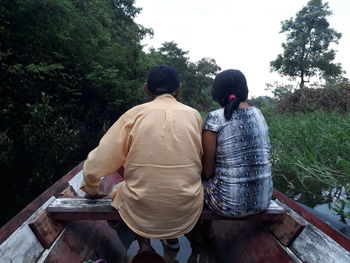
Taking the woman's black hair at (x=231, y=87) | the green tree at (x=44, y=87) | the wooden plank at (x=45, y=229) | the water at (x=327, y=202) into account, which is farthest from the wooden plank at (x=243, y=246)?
the green tree at (x=44, y=87)

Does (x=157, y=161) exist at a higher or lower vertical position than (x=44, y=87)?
lower

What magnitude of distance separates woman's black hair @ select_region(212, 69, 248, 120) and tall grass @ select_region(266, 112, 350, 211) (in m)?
0.97

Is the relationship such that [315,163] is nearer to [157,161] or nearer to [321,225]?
[321,225]

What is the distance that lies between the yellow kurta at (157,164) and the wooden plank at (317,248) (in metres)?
0.58

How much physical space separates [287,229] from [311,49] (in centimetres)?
1707

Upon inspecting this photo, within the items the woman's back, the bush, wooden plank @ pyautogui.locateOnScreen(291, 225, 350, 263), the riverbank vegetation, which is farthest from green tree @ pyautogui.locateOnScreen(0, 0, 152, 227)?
the bush

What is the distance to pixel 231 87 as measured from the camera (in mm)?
1439

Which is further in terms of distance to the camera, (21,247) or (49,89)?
(49,89)

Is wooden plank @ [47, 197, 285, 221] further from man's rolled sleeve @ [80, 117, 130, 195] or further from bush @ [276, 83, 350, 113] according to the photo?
bush @ [276, 83, 350, 113]

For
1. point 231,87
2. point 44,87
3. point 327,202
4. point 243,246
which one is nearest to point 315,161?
point 327,202

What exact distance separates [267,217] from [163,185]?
0.68 metres

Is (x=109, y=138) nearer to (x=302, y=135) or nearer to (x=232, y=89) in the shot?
(x=232, y=89)

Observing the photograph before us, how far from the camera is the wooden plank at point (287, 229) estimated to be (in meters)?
1.53

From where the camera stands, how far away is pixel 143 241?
5.27ft
